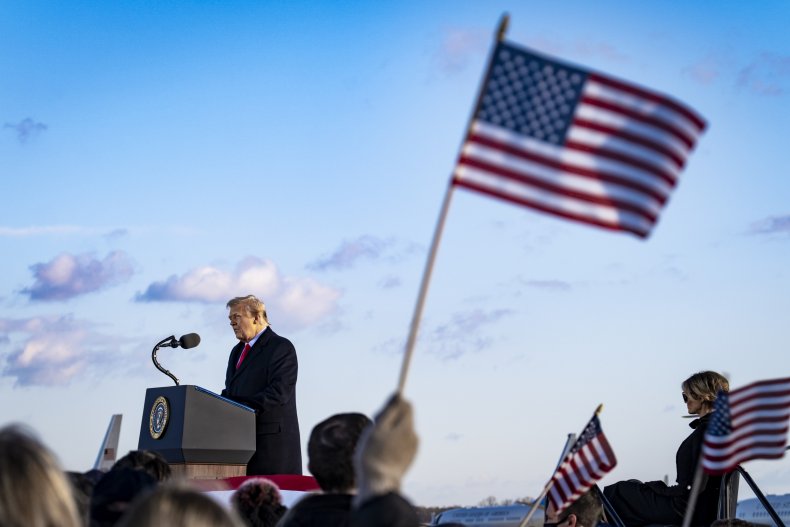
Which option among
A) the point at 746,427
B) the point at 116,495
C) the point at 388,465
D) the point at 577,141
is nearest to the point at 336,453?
the point at 116,495

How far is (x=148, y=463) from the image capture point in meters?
5.49

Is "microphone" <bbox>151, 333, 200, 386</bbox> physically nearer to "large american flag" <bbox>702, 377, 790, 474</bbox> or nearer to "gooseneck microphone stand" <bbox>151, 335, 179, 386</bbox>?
"gooseneck microphone stand" <bbox>151, 335, 179, 386</bbox>

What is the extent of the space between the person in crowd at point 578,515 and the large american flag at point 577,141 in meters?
4.02

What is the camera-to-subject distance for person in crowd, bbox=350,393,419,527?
3256 mm

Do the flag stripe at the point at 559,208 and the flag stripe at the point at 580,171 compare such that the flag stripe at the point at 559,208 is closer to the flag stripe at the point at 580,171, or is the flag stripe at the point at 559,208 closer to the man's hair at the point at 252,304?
the flag stripe at the point at 580,171

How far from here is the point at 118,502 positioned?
4.45m

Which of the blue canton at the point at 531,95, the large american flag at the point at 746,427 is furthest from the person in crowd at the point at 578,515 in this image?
the blue canton at the point at 531,95

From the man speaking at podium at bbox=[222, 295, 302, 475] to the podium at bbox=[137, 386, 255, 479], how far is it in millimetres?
156

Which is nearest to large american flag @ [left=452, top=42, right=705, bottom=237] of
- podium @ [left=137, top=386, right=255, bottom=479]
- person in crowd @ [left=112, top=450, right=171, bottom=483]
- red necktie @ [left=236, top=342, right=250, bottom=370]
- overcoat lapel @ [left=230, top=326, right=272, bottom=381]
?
person in crowd @ [left=112, top=450, right=171, bottom=483]

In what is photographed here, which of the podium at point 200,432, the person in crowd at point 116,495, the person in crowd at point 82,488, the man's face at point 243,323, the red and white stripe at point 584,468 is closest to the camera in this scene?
the person in crowd at point 116,495

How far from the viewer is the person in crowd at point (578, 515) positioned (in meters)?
8.31

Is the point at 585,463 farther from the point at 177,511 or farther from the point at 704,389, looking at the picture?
the point at 177,511

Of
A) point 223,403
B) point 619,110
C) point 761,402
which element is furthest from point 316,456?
point 223,403

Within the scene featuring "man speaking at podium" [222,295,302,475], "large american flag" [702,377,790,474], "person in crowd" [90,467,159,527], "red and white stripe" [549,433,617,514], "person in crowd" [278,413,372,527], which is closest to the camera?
"person in crowd" [278,413,372,527]
